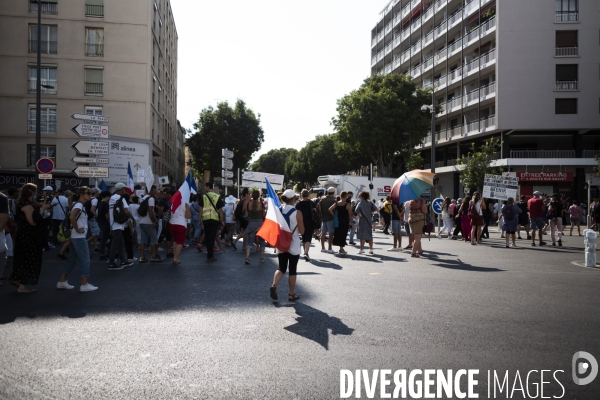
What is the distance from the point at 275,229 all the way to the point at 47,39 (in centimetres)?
3154

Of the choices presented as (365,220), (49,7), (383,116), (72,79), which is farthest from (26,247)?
(383,116)

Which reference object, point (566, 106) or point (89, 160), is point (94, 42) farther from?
point (566, 106)

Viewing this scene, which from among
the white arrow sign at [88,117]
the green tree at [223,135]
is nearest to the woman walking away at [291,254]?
the white arrow sign at [88,117]

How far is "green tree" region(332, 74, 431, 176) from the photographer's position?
4762 cm

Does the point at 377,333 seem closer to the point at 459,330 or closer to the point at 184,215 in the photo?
the point at 459,330

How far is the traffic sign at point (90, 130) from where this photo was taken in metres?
16.5

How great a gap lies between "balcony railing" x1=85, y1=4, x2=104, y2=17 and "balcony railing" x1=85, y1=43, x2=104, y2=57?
1.80 metres

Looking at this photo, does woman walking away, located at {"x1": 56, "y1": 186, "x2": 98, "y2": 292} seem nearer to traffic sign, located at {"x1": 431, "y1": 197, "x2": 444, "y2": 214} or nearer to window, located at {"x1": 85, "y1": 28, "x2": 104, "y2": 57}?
traffic sign, located at {"x1": 431, "y1": 197, "x2": 444, "y2": 214}

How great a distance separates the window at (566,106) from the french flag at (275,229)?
3765 centimetres

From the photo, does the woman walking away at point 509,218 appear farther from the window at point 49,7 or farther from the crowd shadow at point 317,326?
the window at point 49,7

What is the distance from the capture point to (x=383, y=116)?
47469 millimetres

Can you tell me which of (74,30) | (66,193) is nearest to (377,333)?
(66,193)

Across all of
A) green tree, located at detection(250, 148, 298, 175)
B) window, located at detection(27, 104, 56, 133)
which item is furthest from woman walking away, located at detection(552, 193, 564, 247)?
green tree, located at detection(250, 148, 298, 175)

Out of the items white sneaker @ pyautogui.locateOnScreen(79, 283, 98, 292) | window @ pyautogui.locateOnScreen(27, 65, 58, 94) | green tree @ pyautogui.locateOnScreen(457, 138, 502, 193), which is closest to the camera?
white sneaker @ pyautogui.locateOnScreen(79, 283, 98, 292)
